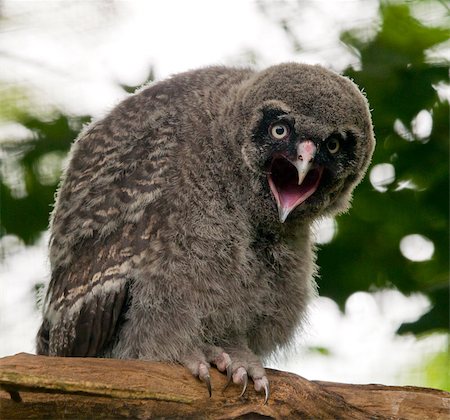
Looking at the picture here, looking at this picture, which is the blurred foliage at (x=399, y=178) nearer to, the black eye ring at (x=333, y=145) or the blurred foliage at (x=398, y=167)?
the blurred foliage at (x=398, y=167)

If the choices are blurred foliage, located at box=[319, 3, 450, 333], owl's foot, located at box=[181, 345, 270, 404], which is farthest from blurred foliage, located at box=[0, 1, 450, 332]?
owl's foot, located at box=[181, 345, 270, 404]

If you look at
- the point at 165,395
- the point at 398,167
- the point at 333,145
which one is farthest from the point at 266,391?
the point at 398,167

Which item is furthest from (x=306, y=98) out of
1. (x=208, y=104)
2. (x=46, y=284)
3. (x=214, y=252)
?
(x=46, y=284)

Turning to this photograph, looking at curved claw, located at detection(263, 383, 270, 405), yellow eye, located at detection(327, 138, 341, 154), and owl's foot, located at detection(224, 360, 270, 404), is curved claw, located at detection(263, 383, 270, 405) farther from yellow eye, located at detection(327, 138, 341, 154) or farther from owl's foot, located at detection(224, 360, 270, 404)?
yellow eye, located at detection(327, 138, 341, 154)

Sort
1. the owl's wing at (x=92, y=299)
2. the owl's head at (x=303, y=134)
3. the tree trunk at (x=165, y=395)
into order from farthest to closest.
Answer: the owl's head at (x=303, y=134) < the owl's wing at (x=92, y=299) < the tree trunk at (x=165, y=395)

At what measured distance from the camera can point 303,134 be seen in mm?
4930

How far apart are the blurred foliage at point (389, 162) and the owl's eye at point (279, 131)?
40.4 inches

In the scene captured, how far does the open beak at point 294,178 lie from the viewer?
484cm

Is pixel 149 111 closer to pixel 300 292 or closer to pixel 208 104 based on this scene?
pixel 208 104

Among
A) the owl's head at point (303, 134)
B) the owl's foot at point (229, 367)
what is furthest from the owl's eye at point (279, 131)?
the owl's foot at point (229, 367)

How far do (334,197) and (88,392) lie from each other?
6.44 feet

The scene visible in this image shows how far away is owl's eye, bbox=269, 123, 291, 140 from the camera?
16.5ft

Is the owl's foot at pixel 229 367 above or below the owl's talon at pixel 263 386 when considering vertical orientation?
above

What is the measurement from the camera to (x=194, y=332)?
190 inches
